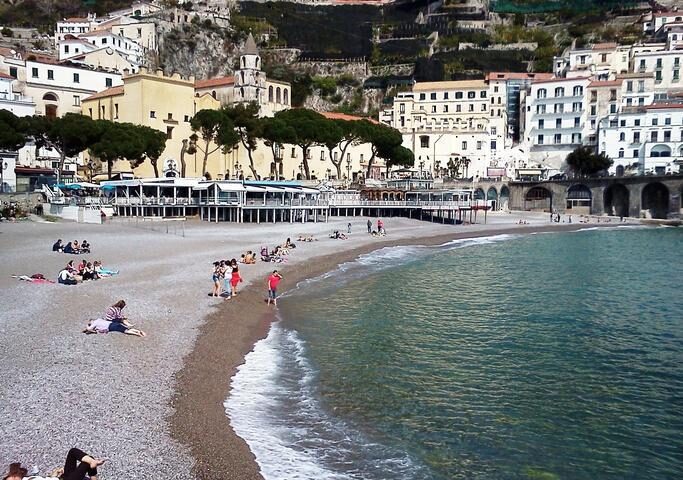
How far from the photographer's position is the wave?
10.4 metres

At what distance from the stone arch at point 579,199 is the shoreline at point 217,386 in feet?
207

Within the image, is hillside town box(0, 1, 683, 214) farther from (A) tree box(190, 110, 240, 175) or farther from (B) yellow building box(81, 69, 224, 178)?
(A) tree box(190, 110, 240, 175)

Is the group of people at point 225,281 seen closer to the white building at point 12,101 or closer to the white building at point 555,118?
the white building at point 12,101

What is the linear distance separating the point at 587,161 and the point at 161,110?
181 ft

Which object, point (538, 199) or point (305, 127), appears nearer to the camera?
point (305, 127)

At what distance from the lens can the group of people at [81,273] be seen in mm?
21906

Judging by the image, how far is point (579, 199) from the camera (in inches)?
3196

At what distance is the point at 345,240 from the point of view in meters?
43.9

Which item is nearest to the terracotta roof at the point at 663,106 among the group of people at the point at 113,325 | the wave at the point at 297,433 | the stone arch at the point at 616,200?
the stone arch at the point at 616,200

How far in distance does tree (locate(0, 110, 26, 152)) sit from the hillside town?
18.7 feet

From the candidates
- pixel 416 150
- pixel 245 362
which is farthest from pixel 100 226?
pixel 416 150

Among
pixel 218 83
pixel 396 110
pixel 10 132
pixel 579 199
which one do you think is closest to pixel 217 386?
pixel 10 132

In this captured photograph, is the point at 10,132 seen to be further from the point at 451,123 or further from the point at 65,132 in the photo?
the point at 451,123

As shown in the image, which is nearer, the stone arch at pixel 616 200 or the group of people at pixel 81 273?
the group of people at pixel 81 273
